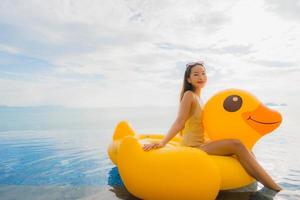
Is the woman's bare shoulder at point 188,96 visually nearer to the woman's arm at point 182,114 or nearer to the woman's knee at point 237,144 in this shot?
the woman's arm at point 182,114

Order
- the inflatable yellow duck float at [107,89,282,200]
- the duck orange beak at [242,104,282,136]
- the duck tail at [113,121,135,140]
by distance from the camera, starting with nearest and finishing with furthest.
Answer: the inflatable yellow duck float at [107,89,282,200] < the duck orange beak at [242,104,282,136] < the duck tail at [113,121,135,140]

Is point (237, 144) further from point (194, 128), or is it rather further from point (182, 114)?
point (182, 114)

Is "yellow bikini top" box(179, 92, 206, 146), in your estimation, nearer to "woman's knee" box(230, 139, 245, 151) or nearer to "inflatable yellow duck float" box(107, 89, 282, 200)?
"inflatable yellow duck float" box(107, 89, 282, 200)

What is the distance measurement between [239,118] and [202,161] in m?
0.79

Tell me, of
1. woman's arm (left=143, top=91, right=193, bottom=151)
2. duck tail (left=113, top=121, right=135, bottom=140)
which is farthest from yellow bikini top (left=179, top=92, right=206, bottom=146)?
duck tail (left=113, top=121, right=135, bottom=140)

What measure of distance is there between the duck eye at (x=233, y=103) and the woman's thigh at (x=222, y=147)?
0.42 m

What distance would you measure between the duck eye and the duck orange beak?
0.37 feet

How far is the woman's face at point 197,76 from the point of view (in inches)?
140

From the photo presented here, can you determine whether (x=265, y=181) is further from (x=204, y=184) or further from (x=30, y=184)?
(x=30, y=184)

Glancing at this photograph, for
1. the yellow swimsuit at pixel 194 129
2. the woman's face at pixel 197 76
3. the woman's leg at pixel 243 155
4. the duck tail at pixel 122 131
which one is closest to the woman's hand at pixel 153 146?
the yellow swimsuit at pixel 194 129

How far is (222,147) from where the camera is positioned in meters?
3.32

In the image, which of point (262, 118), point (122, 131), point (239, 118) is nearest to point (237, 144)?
point (239, 118)

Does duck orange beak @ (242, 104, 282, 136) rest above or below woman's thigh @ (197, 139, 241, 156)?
above

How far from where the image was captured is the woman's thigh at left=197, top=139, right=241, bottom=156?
130 inches
